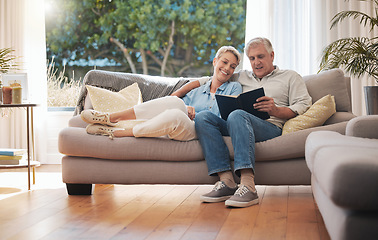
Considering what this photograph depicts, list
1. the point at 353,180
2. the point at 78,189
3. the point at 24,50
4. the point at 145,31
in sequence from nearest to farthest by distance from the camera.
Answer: the point at 353,180
the point at 78,189
the point at 24,50
the point at 145,31

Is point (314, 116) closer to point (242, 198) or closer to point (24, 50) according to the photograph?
point (242, 198)

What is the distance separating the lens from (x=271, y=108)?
2.85 meters

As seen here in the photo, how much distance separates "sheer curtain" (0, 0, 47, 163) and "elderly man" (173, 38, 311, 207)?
2.57m

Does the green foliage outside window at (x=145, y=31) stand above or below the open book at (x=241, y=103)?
above

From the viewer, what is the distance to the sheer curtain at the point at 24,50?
15.8 feet

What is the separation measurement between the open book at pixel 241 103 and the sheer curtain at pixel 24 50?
8.52 ft

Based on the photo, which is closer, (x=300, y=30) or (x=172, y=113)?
(x=172, y=113)

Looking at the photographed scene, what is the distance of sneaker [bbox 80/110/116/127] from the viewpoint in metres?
2.86

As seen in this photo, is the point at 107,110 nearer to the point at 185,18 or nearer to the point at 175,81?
the point at 175,81

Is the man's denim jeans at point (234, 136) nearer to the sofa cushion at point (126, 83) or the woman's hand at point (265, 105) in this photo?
the woman's hand at point (265, 105)

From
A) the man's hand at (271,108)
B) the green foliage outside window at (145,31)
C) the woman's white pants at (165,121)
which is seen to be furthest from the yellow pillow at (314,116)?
the green foliage outside window at (145,31)

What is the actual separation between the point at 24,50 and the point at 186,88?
2.24 metres

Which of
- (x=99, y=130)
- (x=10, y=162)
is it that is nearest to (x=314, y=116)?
(x=99, y=130)

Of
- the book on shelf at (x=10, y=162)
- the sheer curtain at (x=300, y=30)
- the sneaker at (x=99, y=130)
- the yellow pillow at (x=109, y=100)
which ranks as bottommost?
the book on shelf at (x=10, y=162)
